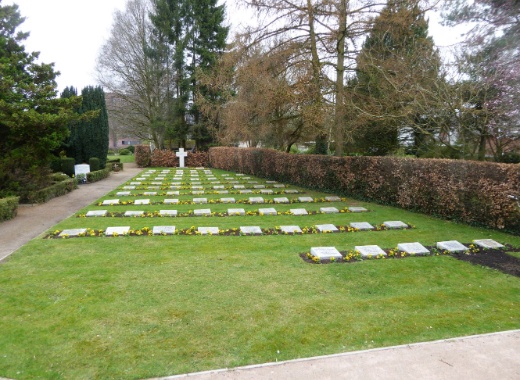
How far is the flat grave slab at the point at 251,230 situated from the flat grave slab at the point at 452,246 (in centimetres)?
348

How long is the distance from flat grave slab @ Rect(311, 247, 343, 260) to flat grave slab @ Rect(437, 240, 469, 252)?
201 centimetres

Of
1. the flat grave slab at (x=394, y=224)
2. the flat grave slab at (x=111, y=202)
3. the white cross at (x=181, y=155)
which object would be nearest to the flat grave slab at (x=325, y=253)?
the flat grave slab at (x=394, y=224)

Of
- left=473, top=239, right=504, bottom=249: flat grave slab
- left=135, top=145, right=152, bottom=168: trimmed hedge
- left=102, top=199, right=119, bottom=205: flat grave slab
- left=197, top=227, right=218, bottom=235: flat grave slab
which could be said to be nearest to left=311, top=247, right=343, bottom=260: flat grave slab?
left=197, top=227, right=218, bottom=235: flat grave slab

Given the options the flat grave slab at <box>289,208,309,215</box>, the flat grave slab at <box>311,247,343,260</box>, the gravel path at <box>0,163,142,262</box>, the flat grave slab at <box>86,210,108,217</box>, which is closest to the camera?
the flat grave slab at <box>311,247,343,260</box>

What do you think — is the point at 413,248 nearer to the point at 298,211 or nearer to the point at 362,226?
the point at 362,226

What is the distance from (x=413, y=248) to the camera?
625cm

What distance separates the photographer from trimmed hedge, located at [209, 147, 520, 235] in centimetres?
755

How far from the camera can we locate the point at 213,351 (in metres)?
3.21

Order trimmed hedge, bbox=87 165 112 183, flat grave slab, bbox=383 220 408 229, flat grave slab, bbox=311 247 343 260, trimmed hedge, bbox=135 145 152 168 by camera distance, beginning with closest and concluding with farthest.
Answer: flat grave slab, bbox=311 247 343 260, flat grave slab, bbox=383 220 408 229, trimmed hedge, bbox=87 165 112 183, trimmed hedge, bbox=135 145 152 168

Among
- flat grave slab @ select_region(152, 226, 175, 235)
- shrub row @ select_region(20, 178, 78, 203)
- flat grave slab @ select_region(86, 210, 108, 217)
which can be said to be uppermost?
shrub row @ select_region(20, 178, 78, 203)

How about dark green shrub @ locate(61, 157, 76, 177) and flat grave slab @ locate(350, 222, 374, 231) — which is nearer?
flat grave slab @ locate(350, 222, 374, 231)

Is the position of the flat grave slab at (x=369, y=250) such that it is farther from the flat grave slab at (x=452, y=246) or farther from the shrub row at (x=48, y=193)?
the shrub row at (x=48, y=193)

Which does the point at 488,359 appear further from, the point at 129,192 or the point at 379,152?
the point at 379,152

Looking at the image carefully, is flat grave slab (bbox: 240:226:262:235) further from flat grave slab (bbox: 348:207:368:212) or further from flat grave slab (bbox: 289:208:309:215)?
flat grave slab (bbox: 348:207:368:212)
